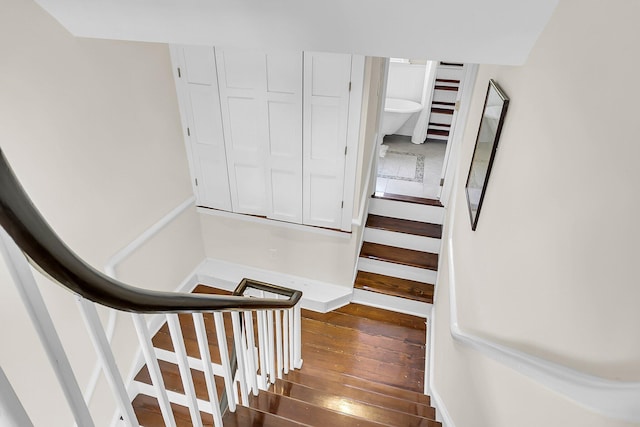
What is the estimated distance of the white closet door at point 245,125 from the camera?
2789 mm

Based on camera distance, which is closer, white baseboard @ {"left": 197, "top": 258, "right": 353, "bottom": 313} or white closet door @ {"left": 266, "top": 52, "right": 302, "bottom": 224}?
white closet door @ {"left": 266, "top": 52, "right": 302, "bottom": 224}

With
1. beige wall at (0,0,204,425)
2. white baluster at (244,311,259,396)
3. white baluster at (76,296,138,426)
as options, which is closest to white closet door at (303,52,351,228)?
beige wall at (0,0,204,425)

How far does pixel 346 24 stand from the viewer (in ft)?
5.14

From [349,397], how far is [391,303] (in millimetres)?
1244

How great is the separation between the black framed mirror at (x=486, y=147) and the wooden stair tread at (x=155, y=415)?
230 centimetres

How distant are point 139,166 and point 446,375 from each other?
8.56 ft

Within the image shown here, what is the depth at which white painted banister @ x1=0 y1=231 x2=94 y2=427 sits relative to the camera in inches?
19.0

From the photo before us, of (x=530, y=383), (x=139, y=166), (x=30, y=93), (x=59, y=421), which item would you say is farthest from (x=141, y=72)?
(x=530, y=383)

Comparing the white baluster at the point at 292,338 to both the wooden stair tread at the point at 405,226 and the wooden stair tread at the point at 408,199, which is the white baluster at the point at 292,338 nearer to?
the wooden stair tread at the point at 405,226

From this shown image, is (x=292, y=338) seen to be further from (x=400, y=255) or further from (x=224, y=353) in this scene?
(x=400, y=255)

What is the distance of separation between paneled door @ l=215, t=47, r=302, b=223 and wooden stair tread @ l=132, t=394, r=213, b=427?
5.49 feet

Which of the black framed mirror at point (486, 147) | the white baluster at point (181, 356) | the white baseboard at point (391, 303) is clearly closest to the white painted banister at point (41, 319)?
the white baluster at point (181, 356)

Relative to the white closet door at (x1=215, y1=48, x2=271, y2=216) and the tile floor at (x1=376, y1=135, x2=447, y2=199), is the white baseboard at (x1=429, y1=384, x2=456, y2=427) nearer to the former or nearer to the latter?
the white closet door at (x1=215, y1=48, x2=271, y2=216)

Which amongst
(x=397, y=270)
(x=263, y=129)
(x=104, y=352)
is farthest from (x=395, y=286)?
(x=104, y=352)
